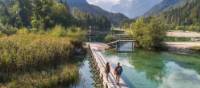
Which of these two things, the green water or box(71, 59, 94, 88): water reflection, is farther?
the green water

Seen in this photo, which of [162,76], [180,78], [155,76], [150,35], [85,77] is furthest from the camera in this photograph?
[150,35]

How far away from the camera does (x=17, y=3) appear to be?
417 ft

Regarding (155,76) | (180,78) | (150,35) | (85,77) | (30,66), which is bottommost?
(180,78)

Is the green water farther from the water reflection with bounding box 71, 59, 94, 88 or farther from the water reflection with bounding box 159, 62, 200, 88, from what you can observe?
the water reflection with bounding box 71, 59, 94, 88

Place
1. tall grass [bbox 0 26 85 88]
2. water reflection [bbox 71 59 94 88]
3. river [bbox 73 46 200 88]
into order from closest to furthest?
1. tall grass [bbox 0 26 85 88]
2. water reflection [bbox 71 59 94 88]
3. river [bbox 73 46 200 88]

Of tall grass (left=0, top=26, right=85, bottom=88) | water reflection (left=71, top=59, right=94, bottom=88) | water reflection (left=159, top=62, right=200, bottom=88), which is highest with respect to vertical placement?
tall grass (left=0, top=26, right=85, bottom=88)

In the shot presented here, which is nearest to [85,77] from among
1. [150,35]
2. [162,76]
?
[162,76]

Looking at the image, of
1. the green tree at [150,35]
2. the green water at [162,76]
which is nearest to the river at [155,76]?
the green water at [162,76]

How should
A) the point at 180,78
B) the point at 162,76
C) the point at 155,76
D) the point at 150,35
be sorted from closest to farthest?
1. the point at 180,78
2. the point at 155,76
3. the point at 162,76
4. the point at 150,35

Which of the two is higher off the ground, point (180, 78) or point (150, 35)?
point (150, 35)

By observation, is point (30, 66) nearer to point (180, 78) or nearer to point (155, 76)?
point (155, 76)

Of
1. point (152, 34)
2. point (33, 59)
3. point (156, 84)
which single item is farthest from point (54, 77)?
point (152, 34)

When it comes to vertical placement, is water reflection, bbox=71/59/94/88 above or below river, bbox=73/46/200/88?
above

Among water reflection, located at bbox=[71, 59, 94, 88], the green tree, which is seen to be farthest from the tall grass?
the green tree
